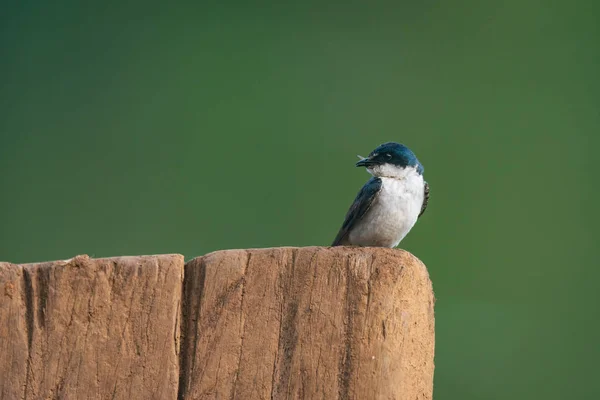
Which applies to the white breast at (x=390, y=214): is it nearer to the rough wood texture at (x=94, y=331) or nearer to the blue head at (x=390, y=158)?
the blue head at (x=390, y=158)

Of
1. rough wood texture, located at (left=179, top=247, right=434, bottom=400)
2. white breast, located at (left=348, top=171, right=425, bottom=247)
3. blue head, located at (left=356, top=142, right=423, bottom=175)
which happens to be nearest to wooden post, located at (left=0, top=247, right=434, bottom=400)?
rough wood texture, located at (left=179, top=247, right=434, bottom=400)

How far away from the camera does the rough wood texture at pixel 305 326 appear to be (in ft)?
7.72

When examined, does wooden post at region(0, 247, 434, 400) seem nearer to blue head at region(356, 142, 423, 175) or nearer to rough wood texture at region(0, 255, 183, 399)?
rough wood texture at region(0, 255, 183, 399)

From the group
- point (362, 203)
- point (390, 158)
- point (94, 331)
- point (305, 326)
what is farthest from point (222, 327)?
point (390, 158)

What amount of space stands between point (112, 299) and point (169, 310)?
19 cm

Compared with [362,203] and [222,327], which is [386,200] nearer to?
[362,203]

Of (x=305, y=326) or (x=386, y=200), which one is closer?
(x=305, y=326)

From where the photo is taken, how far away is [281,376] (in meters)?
2.37

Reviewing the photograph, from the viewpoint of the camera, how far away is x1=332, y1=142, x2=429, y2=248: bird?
13.0ft

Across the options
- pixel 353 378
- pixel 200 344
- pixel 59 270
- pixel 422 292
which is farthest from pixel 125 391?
pixel 422 292

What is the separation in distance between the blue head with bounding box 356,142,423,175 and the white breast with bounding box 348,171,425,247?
7 cm

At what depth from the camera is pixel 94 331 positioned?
2.47 meters

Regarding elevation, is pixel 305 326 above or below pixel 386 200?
below

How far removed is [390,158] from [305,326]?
1.80 metres
